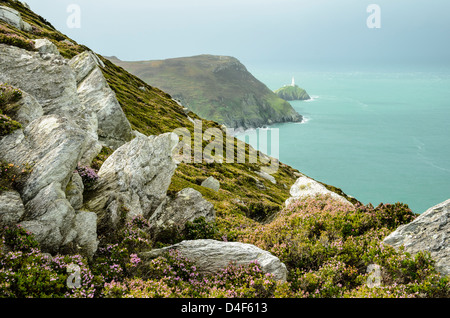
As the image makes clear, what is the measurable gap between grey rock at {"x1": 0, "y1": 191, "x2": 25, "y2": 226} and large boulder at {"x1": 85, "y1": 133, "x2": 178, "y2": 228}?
11.8ft

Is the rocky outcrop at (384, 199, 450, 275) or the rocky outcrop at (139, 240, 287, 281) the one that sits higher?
the rocky outcrop at (384, 199, 450, 275)

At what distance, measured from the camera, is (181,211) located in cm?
1958

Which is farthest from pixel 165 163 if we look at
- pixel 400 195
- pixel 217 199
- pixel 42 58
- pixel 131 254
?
pixel 400 195

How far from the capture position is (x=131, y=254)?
1316 centimetres

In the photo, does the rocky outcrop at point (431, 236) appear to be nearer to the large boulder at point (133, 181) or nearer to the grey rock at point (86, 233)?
the large boulder at point (133, 181)

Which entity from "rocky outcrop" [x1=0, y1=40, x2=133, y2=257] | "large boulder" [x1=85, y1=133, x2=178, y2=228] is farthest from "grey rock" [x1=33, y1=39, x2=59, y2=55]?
"large boulder" [x1=85, y1=133, x2=178, y2=228]

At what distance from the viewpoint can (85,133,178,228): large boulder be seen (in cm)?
1524

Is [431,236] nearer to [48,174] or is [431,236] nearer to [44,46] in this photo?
[48,174]

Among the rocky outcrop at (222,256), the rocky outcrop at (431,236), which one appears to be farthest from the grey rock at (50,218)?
the rocky outcrop at (431,236)

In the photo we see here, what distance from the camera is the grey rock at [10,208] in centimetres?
1110

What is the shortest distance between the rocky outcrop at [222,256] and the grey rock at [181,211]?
3754 mm

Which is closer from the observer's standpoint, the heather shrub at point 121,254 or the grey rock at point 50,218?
the grey rock at point 50,218

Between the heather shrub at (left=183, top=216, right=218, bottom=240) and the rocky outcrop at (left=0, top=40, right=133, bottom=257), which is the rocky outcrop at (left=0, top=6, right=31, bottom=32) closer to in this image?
the rocky outcrop at (left=0, top=40, right=133, bottom=257)

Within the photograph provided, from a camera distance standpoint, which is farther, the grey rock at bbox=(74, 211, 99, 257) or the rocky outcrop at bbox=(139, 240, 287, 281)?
the rocky outcrop at bbox=(139, 240, 287, 281)
